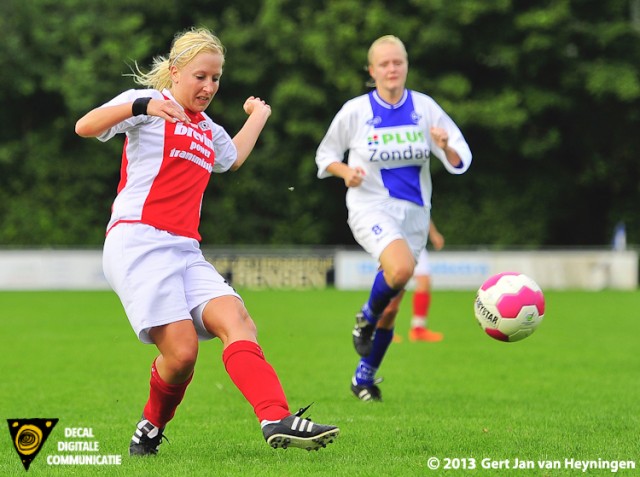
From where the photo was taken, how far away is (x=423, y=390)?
7.88 m

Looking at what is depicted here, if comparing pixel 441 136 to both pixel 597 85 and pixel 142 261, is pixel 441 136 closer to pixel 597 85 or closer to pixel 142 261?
pixel 142 261

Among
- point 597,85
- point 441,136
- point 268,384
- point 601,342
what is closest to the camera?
point 268,384

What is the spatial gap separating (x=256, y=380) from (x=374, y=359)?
9.24 ft

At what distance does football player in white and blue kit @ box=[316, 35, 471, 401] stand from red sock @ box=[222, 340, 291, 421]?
2491 mm

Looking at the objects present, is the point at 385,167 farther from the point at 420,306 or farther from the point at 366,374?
the point at 420,306

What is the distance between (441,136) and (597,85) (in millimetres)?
20198

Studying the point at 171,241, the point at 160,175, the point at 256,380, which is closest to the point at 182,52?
the point at 160,175

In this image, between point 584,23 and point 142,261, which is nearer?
point 142,261

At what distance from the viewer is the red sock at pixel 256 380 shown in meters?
4.47

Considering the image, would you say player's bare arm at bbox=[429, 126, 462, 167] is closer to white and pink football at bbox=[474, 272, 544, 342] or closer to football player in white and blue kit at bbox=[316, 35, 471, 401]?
football player in white and blue kit at bbox=[316, 35, 471, 401]

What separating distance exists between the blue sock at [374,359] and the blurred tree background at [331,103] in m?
18.8

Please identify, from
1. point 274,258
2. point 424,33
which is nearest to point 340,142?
point 274,258

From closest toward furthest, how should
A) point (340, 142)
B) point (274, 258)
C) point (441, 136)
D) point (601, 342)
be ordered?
point (441, 136) < point (340, 142) < point (601, 342) < point (274, 258)

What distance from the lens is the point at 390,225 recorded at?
285 inches
